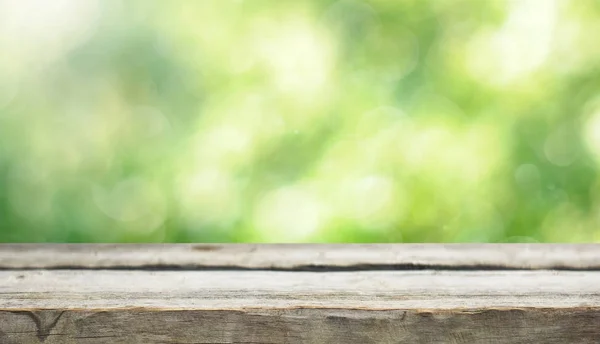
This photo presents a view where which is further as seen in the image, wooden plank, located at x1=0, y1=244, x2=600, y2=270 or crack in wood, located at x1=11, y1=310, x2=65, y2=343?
wooden plank, located at x1=0, y1=244, x2=600, y2=270

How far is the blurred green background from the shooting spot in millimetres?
741

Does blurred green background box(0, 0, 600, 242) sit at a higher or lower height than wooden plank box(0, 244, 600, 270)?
higher

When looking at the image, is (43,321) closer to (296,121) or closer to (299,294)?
(299,294)

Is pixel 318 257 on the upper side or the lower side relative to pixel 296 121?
lower

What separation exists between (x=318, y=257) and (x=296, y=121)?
0.19 meters

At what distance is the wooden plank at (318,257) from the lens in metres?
0.66

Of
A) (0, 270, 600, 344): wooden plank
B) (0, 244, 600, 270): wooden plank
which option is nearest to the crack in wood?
(0, 270, 600, 344): wooden plank

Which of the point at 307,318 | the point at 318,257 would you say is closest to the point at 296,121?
the point at 318,257

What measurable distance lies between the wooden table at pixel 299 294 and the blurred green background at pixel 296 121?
2.6 inches

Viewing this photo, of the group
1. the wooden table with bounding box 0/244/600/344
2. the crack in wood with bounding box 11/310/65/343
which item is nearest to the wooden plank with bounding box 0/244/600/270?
the wooden table with bounding box 0/244/600/344

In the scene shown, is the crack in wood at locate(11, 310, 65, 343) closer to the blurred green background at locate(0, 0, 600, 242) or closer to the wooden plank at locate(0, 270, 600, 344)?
the wooden plank at locate(0, 270, 600, 344)

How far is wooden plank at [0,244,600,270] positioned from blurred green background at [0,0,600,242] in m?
0.06

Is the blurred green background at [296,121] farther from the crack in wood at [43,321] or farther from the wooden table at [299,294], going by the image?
the crack in wood at [43,321]

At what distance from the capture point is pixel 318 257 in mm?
667
